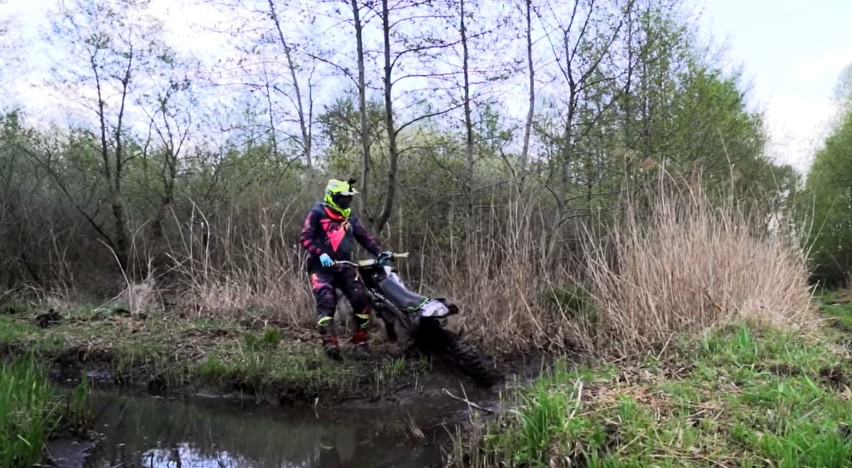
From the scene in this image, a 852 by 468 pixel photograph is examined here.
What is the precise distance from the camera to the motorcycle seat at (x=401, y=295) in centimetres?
572

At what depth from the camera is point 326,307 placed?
6.15 meters

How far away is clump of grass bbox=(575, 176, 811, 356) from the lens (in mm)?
5391

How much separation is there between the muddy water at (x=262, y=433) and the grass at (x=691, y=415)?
0.70 meters

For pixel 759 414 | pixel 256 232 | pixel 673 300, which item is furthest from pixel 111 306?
pixel 759 414

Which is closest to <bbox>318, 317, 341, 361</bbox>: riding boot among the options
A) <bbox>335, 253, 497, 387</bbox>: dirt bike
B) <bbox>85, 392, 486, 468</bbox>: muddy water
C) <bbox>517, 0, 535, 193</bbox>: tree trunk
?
<bbox>335, 253, 497, 387</bbox>: dirt bike

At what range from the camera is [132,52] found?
11.7 metres

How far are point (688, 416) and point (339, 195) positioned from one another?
3.96 meters

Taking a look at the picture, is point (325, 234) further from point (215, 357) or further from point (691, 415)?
point (691, 415)

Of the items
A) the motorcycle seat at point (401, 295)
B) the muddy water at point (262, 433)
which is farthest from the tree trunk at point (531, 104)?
the muddy water at point (262, 433)

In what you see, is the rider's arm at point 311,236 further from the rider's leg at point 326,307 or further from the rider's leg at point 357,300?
the rider's leg at point 357,300

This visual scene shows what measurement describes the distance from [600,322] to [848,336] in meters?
2.37

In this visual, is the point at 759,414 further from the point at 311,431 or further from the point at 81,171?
the point at 81,171

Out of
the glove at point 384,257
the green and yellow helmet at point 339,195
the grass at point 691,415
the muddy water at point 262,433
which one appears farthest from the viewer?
the green and yellow helmet at point 339,195

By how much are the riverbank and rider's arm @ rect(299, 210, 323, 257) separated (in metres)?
1.05
